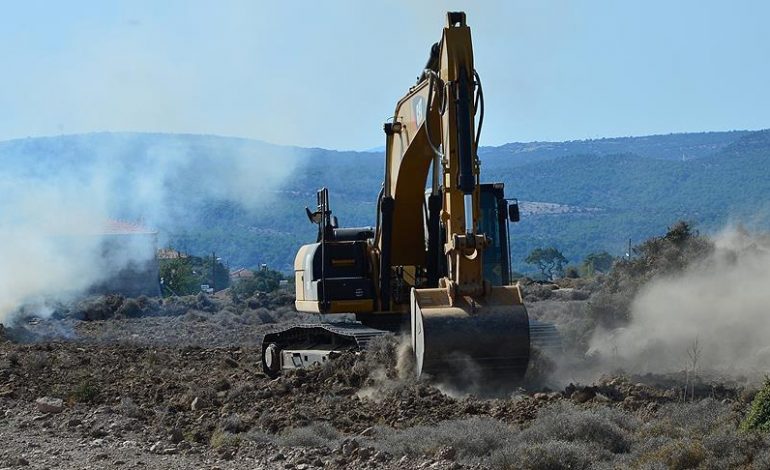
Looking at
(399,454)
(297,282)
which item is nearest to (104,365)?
(297,282)

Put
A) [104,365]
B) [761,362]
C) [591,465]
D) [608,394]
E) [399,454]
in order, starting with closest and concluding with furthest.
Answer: [591,465]
[399,454]
[608,394]
[761,362]
[104,365]

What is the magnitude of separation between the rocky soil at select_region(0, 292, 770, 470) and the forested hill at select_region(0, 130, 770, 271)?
4411 cm

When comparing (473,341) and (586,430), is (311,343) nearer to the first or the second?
(473,341)

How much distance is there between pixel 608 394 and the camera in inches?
647

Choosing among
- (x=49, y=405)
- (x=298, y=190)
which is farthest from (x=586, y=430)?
(x=298, y=190)

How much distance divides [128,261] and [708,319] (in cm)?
4504

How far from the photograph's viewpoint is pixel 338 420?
15.9 m

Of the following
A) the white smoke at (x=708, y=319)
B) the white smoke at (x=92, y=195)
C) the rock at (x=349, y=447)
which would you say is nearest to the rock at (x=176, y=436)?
the rock at (x=349, y=447)

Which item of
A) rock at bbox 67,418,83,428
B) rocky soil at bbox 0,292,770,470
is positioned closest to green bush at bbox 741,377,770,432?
rocky soil at bbox 0,292,770,470

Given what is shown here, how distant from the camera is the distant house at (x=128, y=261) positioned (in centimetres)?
6138

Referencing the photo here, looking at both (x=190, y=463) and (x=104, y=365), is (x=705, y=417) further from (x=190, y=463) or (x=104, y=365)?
(x=104, y=365)

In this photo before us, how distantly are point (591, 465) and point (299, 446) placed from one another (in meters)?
3.46

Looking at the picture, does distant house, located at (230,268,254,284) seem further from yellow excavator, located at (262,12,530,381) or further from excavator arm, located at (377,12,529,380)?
excavator arm, located at (377,12,529,380)

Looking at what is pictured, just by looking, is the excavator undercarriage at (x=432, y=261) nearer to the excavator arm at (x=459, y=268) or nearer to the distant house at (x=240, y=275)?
the excavator arm at (x=459, y=268)
